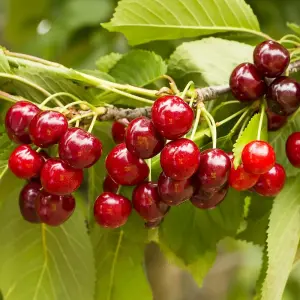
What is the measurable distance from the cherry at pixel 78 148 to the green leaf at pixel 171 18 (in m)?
0.20

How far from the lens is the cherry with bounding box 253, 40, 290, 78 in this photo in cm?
61

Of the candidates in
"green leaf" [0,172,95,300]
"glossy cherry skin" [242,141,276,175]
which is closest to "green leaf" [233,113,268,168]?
"glossy cherry skin" [242,141,276,175]

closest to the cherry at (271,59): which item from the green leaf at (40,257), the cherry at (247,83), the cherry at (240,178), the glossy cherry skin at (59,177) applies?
the cherry at (247,83)

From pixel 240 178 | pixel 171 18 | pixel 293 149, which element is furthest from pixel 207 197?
pixel 171 18

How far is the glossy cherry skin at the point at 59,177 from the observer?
554 millimetres

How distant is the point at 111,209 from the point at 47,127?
114mm

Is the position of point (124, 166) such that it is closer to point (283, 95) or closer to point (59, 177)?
point (59, 177)

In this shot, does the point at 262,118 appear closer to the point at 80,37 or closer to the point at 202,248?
the point at 202,248

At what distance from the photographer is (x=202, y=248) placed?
775mm

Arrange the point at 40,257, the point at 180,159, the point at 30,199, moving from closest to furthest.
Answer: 1. the point at 180,159
2. the point at 30,199
3. the point at 40,257

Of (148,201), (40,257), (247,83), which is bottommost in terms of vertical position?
(40,257)

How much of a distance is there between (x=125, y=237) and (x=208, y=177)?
0.96ft

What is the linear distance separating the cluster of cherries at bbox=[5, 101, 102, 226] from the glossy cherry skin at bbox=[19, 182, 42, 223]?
0.07ft

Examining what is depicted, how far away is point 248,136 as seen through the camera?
23.0 inches
